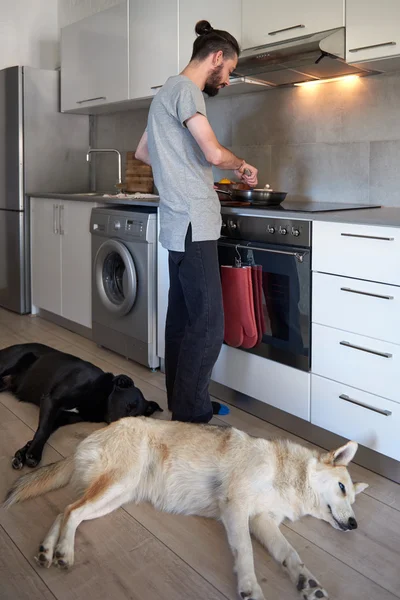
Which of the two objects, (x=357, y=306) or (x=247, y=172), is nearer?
(x=357, y=306)

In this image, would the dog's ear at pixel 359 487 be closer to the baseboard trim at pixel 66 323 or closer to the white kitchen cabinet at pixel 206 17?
the white kitchen cabinet at pixel 206 17

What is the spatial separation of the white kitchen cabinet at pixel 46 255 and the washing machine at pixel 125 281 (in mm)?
577

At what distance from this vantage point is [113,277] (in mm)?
3719

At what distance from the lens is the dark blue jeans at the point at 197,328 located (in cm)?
251

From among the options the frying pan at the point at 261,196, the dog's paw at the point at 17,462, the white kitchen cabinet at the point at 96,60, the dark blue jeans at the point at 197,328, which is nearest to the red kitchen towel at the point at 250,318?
the dark blue jeans at the point at 197,328

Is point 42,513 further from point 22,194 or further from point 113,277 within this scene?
point 22,194

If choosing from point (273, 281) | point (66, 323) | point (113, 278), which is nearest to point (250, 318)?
point (273, 281)

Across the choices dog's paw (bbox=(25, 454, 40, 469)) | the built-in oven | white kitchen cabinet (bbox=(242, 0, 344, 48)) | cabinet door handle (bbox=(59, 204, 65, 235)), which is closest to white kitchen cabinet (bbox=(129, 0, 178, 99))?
white kitchen cabinet (bbox=(242, 0, 344, 48))

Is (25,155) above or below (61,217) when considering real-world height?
above

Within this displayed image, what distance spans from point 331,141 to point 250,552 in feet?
7.06

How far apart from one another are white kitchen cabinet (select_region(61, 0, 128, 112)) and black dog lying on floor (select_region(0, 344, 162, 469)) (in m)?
2.01

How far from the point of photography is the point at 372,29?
8.48 feet

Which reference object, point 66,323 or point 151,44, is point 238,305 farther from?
point 66,323

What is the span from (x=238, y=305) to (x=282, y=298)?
0.68 feet
